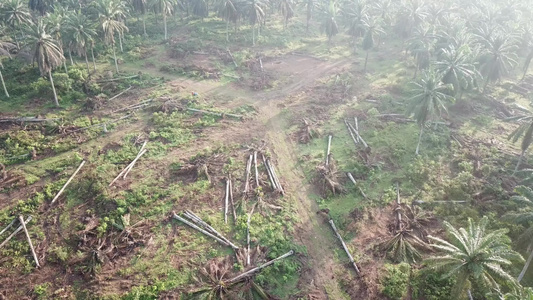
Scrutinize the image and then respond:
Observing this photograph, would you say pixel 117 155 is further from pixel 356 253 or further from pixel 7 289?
pixel 356 253

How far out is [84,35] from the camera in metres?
43.5

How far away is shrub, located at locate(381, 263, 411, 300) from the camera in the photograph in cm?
2314

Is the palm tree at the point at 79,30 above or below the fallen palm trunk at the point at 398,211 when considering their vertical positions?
above

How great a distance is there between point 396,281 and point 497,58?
36.4 metres

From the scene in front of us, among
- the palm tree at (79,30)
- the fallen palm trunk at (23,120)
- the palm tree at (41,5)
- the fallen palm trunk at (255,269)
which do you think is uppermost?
the palm tree at (41,5)

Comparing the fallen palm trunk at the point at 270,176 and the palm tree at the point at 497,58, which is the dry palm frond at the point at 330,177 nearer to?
the fallen palm trunk at the point at 270,176

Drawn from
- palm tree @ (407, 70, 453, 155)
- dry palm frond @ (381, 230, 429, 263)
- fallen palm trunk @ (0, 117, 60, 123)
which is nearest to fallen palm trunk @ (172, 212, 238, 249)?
dry palm frond @ (381, 230, 429, 263)

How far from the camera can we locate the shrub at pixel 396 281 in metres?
23.1

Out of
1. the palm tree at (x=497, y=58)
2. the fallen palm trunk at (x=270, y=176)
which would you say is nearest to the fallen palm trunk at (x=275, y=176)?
the fallen palm trunk at (x=270, y=176)

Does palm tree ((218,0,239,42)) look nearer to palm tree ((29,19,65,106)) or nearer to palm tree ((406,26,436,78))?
palm tree ((406,26,436,78))

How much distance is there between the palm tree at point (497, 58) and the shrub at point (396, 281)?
34.4 m

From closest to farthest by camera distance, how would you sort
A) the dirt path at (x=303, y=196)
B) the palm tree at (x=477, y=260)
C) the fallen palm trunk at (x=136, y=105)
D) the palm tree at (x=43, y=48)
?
the palm tree at (x=477, y=260), the dirt path at (x=303, y=196), the palm tree at (x=43, y=48), the fallen palm trunk at (x=136, y=105)

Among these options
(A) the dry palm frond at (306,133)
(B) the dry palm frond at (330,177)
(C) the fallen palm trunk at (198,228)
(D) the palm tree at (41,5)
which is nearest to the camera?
(C) the fallen palm trunk at (198,228)

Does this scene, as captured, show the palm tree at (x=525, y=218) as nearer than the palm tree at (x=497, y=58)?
Yes
